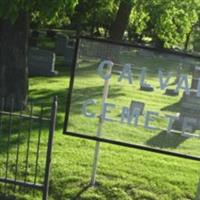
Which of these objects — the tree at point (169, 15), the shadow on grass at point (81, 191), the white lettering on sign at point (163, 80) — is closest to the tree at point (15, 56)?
the shadow on grass at point (81, 191)

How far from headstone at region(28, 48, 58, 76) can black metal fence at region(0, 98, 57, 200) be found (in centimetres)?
645

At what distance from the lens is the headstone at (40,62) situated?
1546cm

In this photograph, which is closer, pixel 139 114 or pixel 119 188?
pixel 139 114

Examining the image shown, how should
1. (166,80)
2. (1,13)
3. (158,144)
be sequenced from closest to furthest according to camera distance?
(166,80), (158,144), (1,13)

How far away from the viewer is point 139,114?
18.9 ft

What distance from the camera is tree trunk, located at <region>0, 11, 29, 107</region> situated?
30.6ft

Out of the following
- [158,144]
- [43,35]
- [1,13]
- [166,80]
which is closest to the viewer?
[166,80]

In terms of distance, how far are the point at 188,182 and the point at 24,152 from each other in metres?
2.48

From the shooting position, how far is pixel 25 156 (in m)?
7.13

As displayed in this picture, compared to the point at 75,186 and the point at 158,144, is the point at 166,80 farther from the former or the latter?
the point at 75,186

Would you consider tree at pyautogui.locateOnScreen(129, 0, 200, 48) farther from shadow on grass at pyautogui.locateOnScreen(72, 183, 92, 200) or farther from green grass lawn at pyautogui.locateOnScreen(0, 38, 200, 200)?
shadow on grass at pyautogui.locateOnScreen(72, 183, 92, 200)

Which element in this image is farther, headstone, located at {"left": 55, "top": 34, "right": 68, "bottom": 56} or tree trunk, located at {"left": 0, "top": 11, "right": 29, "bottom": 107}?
headstone, located at {"left": 55, "top": 34, "right": 68, "bottom": 56}

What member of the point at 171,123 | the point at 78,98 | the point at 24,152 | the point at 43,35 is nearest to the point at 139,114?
the point at 171,123

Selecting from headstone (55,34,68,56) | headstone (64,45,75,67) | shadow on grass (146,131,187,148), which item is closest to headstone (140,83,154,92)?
shadow on grass (146,131,187,148)
